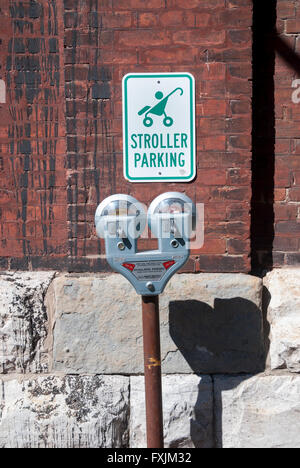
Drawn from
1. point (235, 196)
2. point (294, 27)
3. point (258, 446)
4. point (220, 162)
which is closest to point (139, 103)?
point (220, 162)

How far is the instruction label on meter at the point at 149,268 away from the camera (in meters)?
2.10

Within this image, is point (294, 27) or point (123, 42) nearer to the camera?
point (123, 42)

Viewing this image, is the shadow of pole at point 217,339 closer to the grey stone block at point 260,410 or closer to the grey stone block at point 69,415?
the grey stone block at point 260,410

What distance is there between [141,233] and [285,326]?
1.13 metres

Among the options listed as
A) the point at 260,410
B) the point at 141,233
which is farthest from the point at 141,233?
the point at 260,410

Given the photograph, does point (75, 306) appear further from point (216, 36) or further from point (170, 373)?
point (216, 36)

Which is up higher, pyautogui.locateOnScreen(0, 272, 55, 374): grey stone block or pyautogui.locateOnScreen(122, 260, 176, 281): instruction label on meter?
pyautogui.locateOnScreen(122, 260, 176, 281): instruction label on meter

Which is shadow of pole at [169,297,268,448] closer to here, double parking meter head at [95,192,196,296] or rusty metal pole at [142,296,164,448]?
rusty metal pole at [142,296,164,448]

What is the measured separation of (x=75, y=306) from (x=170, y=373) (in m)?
0.64

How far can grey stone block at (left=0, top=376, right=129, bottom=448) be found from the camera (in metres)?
2.66

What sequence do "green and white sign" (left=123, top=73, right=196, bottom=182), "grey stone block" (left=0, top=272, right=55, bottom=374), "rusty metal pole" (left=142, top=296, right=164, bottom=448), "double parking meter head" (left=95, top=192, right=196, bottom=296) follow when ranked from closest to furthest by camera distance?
"double parking meter head" (left=95, top=192, right=196, bottom=296) < "rusty metal pole" (left=142, top=296, right=164, bottom=448) < "green and white sign" (left=123, top=73, right=196, bottom=182) < "grey stone block" (left=0, top=272, right=55, bottom=374)

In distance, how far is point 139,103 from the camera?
103 inches

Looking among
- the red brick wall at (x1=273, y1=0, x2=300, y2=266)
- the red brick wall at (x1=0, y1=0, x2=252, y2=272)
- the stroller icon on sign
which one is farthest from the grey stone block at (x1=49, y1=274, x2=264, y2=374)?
the stroller icon on sign

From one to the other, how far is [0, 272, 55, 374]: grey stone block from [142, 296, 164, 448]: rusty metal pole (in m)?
0.77
